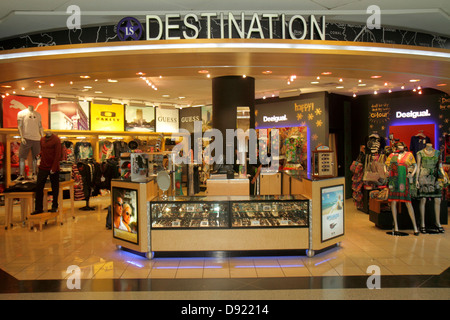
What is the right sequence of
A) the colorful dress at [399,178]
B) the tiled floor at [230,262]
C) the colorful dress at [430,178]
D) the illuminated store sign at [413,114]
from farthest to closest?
the illuminated store sign at [413,114] → the colorful dress at [430,178] → the colorful dress at [399,178] → the tiled floor at [230,262]

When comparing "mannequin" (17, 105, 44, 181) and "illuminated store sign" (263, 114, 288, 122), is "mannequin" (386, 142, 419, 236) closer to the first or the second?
"illuminated store sign" (263, 114, 288, 122)

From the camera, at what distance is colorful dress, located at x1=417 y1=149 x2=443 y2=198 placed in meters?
6.43

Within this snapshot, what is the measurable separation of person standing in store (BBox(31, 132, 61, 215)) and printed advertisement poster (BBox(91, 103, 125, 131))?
550 cm

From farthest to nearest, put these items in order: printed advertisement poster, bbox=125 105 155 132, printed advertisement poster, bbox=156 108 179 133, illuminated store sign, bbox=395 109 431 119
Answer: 1. printed advertisement poster, bbox=156 108 179 133
2. printed advertisement poster, bbox=125 105 155 132
3. illuminated store sign, bbox=395 109 431 119

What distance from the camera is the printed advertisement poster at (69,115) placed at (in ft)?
38.2

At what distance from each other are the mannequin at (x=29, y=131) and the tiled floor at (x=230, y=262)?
8.05 feet

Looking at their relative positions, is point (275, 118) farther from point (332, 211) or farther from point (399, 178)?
point (332, 211)

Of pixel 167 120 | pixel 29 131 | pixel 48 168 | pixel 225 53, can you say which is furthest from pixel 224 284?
pixel 167 120

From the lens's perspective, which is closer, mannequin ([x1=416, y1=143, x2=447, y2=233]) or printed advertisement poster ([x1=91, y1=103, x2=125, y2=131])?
mannequin ([x1=416, y1=143, x2=447, y2=233])

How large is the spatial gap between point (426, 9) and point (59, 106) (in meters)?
11.0

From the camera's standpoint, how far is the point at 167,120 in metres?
15.0

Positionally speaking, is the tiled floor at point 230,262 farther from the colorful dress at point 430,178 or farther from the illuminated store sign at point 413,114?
the illuminated store sign at point 413,114

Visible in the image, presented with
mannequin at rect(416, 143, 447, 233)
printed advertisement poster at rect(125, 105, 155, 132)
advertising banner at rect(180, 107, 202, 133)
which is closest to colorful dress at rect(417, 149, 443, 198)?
mannequin at rect(416, 143, 447, 233)

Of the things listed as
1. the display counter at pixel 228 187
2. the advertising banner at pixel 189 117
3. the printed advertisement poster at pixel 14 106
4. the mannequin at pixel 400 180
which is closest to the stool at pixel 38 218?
the display counter at pixel 228 187
